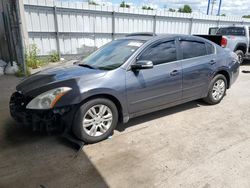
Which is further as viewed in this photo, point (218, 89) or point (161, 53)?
point (218, 89)

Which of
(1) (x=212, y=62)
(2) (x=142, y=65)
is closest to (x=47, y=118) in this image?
(2) (x=142, y=65)

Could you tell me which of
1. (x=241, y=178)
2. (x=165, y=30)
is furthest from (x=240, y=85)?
(x=165, y=30)

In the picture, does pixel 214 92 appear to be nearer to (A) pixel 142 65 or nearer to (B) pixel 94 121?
(A) pixel 142 65

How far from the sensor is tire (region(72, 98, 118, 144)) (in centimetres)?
306

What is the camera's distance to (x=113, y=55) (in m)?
3.83

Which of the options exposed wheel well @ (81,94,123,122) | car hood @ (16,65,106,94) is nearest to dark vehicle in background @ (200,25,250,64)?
exposed wheel well @ (81,94,123,122)

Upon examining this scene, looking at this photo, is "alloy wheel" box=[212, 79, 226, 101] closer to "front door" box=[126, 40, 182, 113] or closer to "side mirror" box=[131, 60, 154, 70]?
"front door" box=[126, 40, 182, 113]

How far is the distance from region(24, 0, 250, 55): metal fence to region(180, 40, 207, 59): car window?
7.28 m

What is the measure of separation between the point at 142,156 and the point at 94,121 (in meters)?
0.88

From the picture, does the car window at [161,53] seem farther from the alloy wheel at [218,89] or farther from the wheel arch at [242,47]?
the wheel arch at [242,47]

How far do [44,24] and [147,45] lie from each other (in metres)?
7.40

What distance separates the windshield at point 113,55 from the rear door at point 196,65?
40.0 inches

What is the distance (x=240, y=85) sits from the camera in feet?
21.8

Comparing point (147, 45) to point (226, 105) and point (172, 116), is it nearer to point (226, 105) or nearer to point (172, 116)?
point (172, 116)
